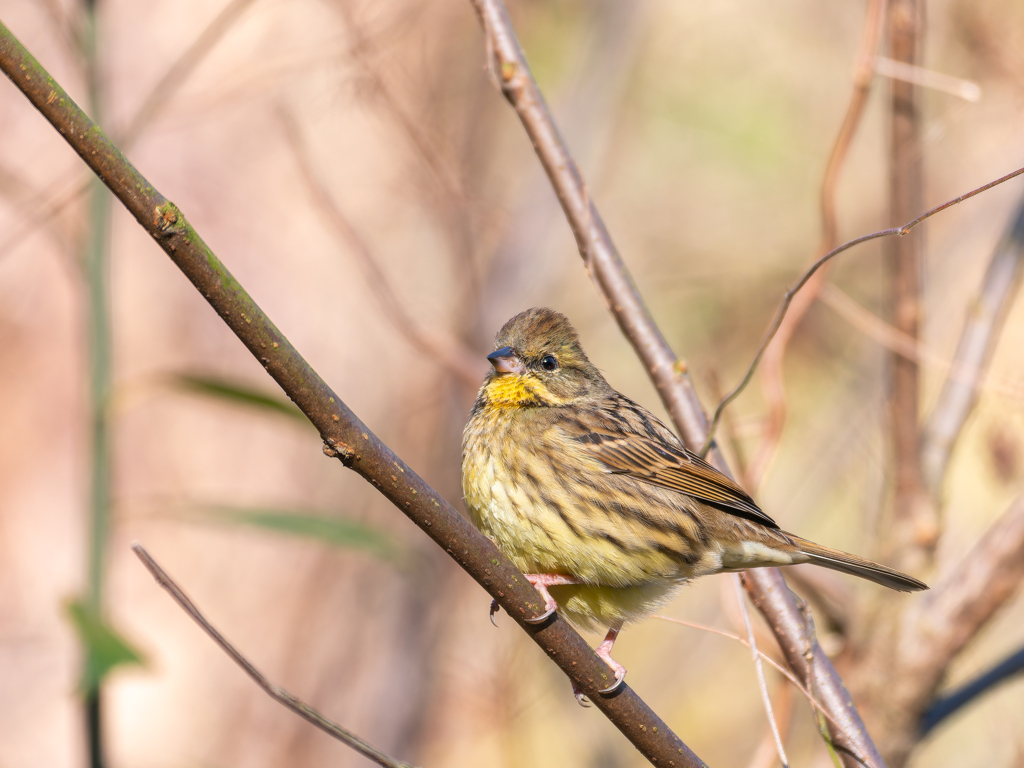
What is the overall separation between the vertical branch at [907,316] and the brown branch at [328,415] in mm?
1704

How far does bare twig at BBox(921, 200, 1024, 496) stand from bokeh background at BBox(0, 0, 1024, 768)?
6.76ft

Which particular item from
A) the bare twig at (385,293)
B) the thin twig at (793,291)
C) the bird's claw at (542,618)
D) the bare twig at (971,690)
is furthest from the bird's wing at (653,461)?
the bird's claw at (542,618)

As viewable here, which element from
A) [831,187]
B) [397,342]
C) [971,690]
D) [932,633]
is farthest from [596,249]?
[397,342]

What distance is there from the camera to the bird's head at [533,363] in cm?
369

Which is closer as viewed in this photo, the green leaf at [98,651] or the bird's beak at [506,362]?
the green leaf at [98,651]

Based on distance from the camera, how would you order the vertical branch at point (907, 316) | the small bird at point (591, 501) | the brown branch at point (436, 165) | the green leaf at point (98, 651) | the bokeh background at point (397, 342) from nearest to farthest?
the green leaf at point (98, 651), the small bird at point (591, 501), the vertical branch at point (907, 316), the brown branch at point (436, 165), the bokeh background at point (397, 342)

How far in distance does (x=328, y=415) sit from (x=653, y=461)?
1.93 metres

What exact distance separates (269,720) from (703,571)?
198 inches

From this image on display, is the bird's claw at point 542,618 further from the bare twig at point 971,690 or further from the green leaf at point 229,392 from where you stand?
the bare twig at point 971,690

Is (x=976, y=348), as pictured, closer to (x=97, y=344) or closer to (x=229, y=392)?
(x=229, y=392)

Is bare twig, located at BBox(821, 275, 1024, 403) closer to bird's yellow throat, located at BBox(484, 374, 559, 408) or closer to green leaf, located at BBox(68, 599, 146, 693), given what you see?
bird's yellow throat, located at BBox(484, 374, 559, 408)

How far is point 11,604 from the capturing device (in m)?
7.03

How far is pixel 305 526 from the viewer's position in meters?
3.31

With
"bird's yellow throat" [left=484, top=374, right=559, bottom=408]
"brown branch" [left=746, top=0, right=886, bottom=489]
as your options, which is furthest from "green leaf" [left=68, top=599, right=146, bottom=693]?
"brown branch" [left=746, top=0, right=886, bottom=489]
